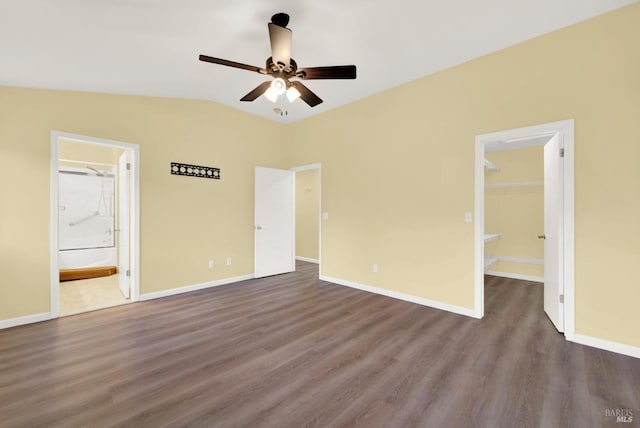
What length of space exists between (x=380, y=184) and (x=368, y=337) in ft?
7.27

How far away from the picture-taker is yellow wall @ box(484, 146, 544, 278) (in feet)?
15.8

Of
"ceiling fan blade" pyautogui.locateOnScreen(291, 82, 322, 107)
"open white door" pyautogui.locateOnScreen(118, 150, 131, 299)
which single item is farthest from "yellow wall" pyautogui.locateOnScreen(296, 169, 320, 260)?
Result: "ceiling fan blade" pyautogui.locateOnScreen(291, 82, 322, 107)

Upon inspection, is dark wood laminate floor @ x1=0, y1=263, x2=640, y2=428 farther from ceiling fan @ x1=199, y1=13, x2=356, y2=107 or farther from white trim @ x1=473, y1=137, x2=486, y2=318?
ceiling fan @ x1=199, y1=13, x2=356, y2=107

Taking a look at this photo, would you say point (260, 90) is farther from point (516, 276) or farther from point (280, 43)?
point (516, 276)

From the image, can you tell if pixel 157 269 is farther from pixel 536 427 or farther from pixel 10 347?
pixel 536 427

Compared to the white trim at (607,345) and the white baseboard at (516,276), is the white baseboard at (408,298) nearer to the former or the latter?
the white trim at (607,345)

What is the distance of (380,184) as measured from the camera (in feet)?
13.3

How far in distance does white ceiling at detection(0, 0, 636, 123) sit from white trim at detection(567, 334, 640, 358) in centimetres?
296

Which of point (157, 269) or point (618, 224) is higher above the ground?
point (618, 224)

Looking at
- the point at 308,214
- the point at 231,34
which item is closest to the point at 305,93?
Answer: the point at 231,34

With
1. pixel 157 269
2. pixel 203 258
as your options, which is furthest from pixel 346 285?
pixel 157 269

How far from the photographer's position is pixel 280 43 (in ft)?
7.09

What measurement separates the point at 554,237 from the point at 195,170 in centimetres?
476

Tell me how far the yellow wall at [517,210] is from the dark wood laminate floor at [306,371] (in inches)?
80.5
